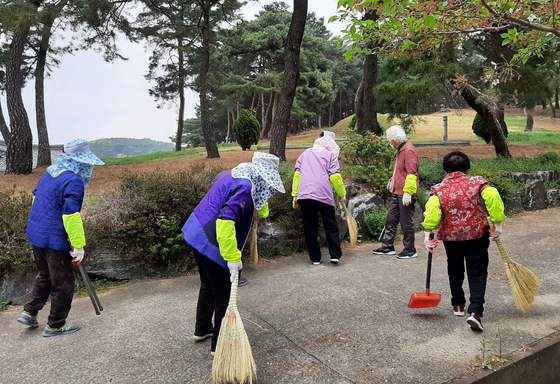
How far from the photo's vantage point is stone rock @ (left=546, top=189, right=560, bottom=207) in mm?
9902

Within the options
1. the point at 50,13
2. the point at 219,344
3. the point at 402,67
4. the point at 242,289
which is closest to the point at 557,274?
the point at 242,289

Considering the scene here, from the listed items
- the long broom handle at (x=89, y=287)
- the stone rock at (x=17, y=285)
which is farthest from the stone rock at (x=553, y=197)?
the stone rock at (x=17, y=285)

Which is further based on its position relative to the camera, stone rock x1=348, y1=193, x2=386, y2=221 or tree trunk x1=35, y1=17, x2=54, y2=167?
tree trunk x1=35, y1=17, x2=54, y2=167

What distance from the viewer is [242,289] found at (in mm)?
5148

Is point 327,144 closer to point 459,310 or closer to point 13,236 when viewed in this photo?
point 459,310

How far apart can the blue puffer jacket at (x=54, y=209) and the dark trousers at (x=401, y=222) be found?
156 inches

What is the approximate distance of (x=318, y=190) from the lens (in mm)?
5910

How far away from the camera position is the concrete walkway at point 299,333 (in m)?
3.39

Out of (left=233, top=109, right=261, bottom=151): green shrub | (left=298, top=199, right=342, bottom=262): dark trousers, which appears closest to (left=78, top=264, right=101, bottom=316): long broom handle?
(left=298, top=199, right=342, bottom=262): dark trousers

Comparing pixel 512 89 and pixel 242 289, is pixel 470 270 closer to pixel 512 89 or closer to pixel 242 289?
pixel 242 289

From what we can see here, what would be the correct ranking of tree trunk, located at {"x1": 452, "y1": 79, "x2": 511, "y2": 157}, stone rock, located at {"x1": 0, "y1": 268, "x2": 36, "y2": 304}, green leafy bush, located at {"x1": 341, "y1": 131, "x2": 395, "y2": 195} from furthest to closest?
tree trunk, located at {"x1": 452, "y1": 79, "x2": 511, "y2": 157} → green leafy bush, located at {"x1": 341, "y1": 131, "x2": 395, "y2": 195} → stone rock, located at {"x1": 0, "y1": 268, "x2": 36, "y2": 304}

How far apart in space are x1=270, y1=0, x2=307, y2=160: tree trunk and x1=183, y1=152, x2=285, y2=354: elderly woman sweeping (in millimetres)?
7496

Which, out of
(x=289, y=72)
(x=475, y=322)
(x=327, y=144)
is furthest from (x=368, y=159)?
(x=475, y=322)

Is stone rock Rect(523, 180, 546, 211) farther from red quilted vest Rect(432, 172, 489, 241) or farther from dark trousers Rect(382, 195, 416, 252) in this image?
red quilted vest Rect(432, 172, 489, 241)
